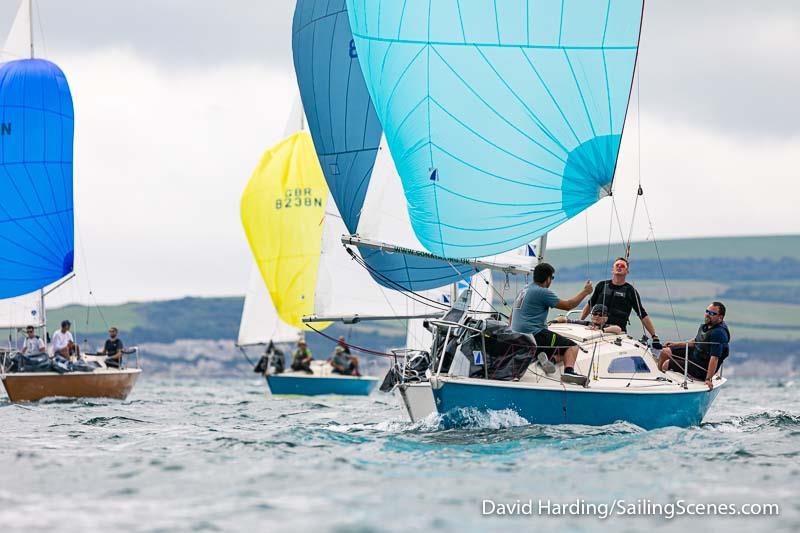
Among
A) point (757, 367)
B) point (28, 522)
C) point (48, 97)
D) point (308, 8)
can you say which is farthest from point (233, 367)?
point (28, 522)

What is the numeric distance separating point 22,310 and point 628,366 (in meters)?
17.5

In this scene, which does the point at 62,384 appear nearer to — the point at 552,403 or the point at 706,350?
the point at 706,350

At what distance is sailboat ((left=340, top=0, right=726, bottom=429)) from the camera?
14703 mm

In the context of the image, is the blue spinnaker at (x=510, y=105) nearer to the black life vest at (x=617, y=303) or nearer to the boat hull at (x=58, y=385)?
the black life vest at (x=617, y=303)

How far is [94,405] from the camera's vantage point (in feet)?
74.1

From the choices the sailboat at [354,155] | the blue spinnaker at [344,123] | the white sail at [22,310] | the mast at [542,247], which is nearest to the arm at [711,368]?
the mast at [542,247]

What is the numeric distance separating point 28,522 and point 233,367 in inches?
4671

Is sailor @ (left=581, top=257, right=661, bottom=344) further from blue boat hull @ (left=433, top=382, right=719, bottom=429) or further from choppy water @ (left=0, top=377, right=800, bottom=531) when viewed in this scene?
blue boat hull @ (left=433, top=382, right=719, bottom=429)

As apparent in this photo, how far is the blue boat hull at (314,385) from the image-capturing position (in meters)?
31.5

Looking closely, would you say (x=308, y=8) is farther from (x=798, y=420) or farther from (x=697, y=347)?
(x=798, y=420)

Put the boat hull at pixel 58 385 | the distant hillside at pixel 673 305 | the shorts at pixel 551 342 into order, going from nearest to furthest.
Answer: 1. the shorts at pixel 551 342
2. the boat hull at pixel 58 385
3. the distant hillside at pixel 673 305

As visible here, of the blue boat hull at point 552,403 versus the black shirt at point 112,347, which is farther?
the black shirt at point 112,347

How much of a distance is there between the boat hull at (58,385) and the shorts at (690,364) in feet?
42.8

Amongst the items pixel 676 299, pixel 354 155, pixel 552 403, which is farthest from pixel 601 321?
pixel 676 299
